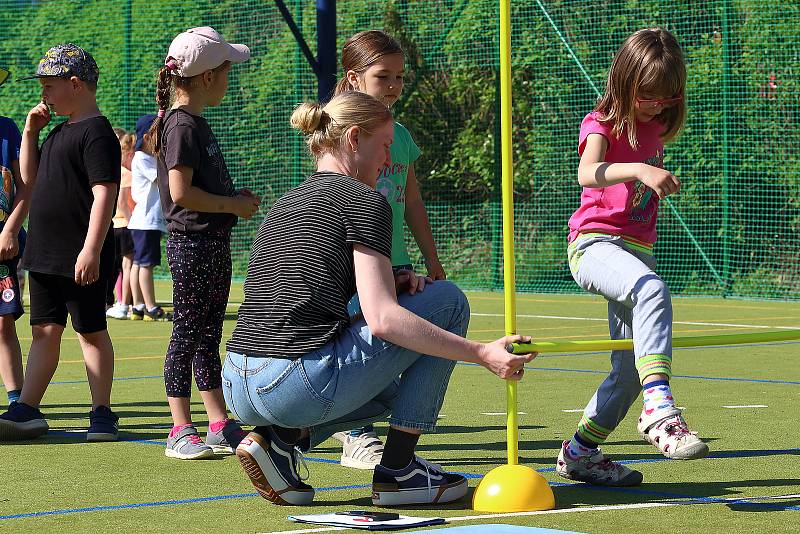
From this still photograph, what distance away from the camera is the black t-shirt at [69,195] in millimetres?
5895

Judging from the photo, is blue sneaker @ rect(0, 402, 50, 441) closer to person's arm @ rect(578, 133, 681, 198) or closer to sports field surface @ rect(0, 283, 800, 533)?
sports field surface @ rect(0, 283, 800, 533)

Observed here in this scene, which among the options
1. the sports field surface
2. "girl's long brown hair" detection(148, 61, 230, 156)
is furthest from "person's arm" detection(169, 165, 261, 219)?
the sports field surface

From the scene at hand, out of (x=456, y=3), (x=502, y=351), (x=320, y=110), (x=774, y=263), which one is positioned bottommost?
(x=774, y=263)

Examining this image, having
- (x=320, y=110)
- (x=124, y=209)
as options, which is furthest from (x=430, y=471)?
(x=124, y=209)

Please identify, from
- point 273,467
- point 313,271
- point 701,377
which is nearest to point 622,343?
point 313,271

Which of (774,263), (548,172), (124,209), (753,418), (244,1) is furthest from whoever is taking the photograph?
(244,1)

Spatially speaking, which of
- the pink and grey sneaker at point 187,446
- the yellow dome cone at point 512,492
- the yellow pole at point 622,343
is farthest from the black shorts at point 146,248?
the yellow dome cone at point 512,492

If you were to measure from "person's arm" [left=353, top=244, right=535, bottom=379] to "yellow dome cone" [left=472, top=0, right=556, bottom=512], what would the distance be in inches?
7.0

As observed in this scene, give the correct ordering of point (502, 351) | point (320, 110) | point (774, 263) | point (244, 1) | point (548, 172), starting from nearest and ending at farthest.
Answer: point (502, 351) → point (320, 110) → point (774, 263) → point (548, 172) → point (244, 1)

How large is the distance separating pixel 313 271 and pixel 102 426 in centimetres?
204

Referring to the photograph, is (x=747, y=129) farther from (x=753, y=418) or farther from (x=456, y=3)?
(x=753, y=418)

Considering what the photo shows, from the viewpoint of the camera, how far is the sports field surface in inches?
158

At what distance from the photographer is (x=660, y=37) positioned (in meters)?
4.66

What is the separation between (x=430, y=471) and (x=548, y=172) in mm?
12418
